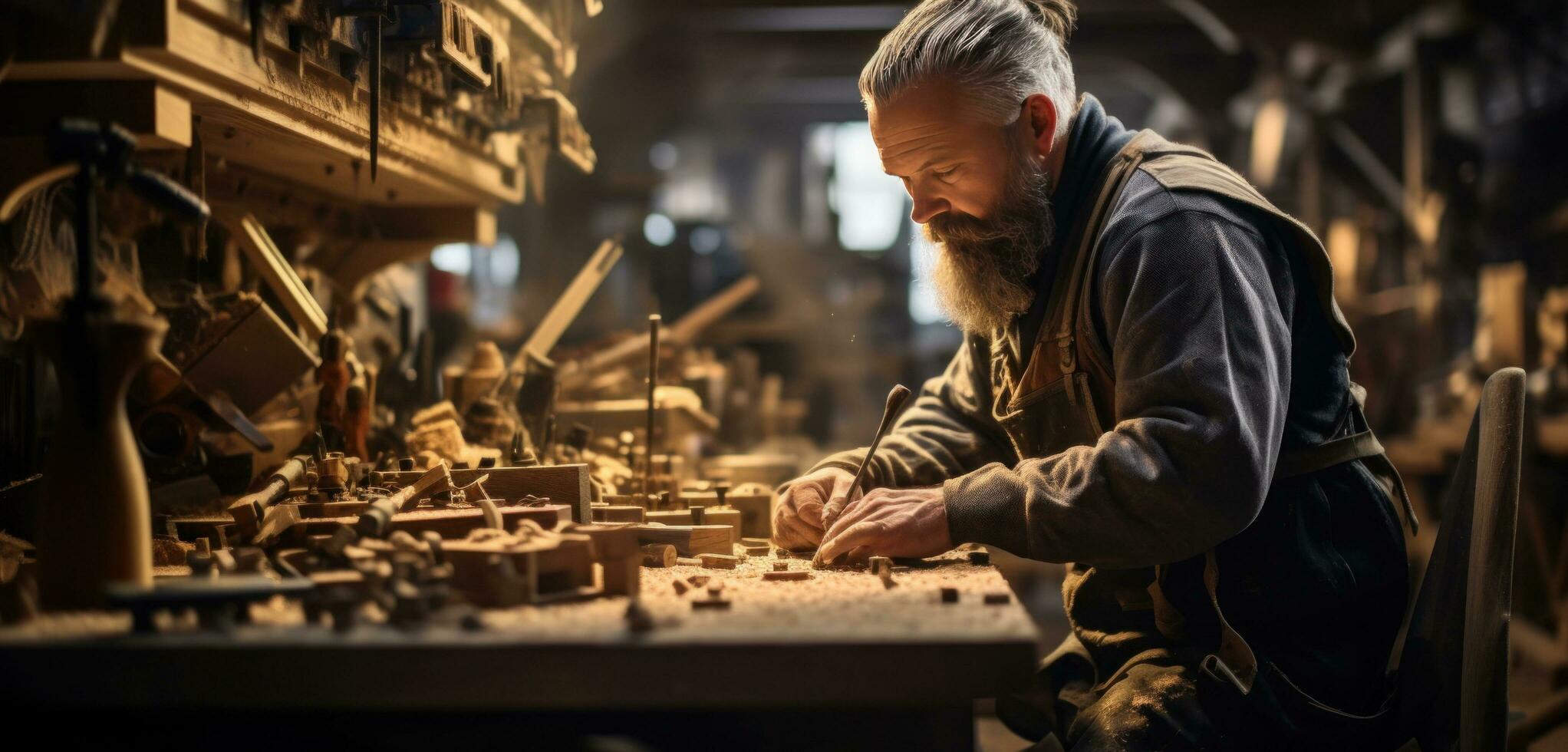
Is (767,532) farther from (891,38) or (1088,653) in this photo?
(891,38)

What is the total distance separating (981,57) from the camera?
226 cm

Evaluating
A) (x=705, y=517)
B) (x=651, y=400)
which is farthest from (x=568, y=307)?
(x=705, y=517)

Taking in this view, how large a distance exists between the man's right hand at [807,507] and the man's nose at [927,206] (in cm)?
53

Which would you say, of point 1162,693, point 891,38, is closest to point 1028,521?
point 1162,693

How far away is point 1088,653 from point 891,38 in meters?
1.25

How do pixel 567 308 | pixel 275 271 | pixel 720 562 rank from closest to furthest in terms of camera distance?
pixel 720 562 < pixel 275 271 < pixel 567 308

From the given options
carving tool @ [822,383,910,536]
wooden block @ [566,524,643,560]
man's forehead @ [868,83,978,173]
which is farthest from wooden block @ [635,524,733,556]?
man's forehead @ [868,83,978,173]

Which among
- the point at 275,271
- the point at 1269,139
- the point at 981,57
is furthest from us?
the point at 1269,139

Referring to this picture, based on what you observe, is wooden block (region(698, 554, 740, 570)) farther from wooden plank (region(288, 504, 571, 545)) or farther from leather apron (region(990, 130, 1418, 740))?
leather apron (region(990, 130, 1418, 740))

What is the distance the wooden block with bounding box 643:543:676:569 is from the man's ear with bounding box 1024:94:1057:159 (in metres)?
1.02

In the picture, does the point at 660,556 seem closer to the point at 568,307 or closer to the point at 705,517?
the point at 705,517

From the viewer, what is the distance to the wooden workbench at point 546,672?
55.0 inches

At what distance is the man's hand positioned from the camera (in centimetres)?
204

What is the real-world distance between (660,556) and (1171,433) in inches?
35.1
